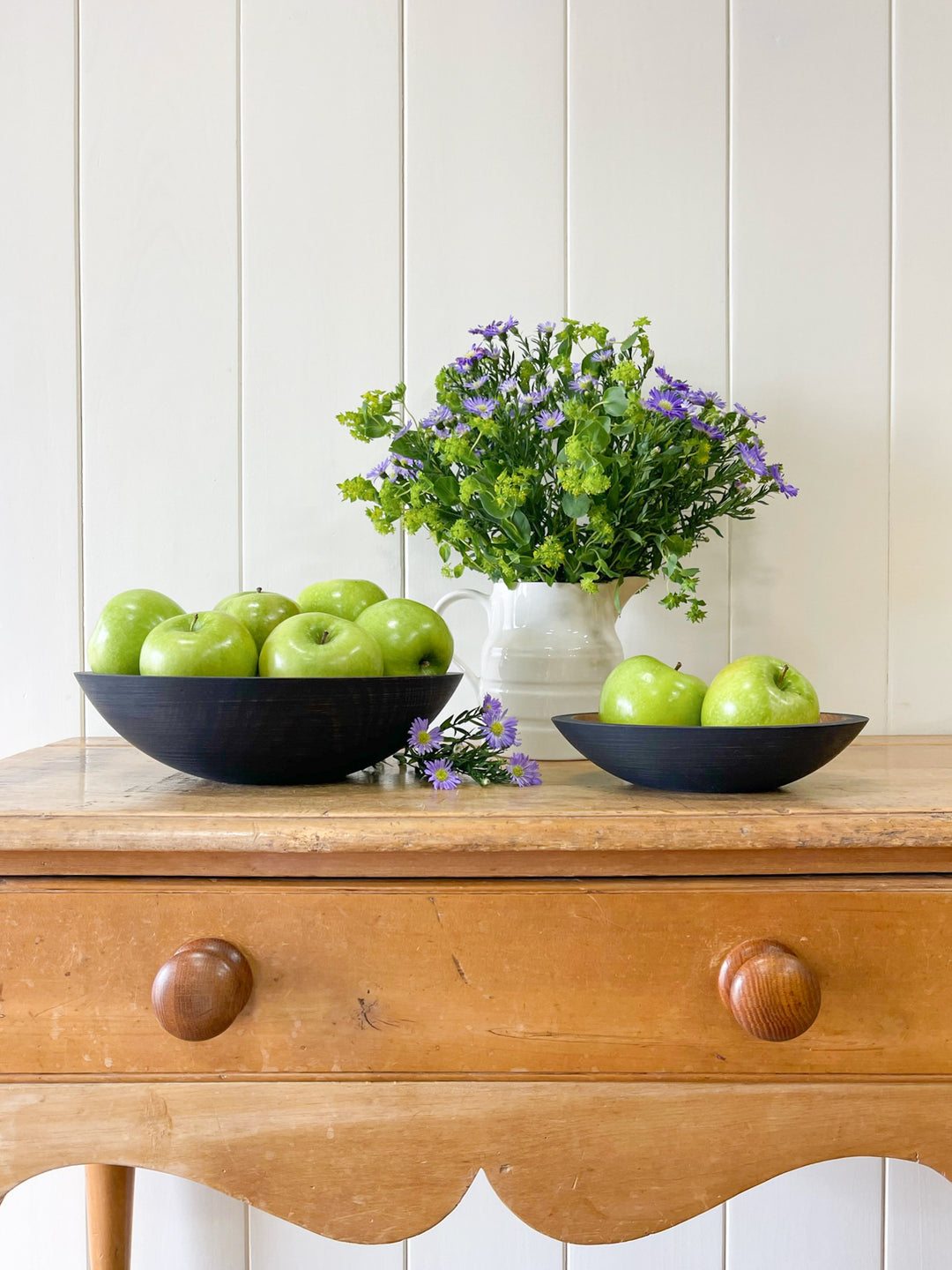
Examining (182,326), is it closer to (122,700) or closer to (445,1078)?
(122,700)

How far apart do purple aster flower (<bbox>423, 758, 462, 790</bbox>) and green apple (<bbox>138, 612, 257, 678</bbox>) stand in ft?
0.49

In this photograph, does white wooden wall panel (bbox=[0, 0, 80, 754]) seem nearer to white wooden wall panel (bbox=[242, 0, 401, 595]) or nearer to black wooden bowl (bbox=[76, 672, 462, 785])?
white wooden wall panel (bbox=[242, 0, 401, 595])

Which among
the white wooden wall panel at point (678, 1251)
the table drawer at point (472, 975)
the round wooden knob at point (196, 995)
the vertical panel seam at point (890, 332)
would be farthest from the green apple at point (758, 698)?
the white wooden wall panel at point (678, 1251)

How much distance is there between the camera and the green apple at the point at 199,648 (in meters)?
0.66

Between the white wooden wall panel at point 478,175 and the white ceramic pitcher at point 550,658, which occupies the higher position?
the white wooden wall panel at point 478,175

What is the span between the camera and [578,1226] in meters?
0.59

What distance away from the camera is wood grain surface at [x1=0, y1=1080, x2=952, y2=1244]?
0.59m

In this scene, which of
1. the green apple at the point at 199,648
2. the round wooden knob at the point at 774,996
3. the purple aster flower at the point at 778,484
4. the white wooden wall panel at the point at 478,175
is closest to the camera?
the round wooden knob at the point at 774,996

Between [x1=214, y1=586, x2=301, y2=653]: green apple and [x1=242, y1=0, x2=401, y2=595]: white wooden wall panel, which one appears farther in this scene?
[x1=242, y1=0, x2=401, y2=595]: white wooden wall panel

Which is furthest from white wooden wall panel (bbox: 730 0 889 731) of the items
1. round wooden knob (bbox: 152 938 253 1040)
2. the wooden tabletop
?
round wooden knob (bbox: 152 938 253 1040)

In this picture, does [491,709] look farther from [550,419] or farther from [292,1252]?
[292,1252]

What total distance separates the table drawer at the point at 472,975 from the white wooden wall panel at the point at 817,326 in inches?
21.4

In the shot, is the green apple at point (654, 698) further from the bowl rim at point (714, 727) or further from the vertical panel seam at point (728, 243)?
the vertical panel seam at point (728, 243)

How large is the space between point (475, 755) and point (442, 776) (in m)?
0.05
